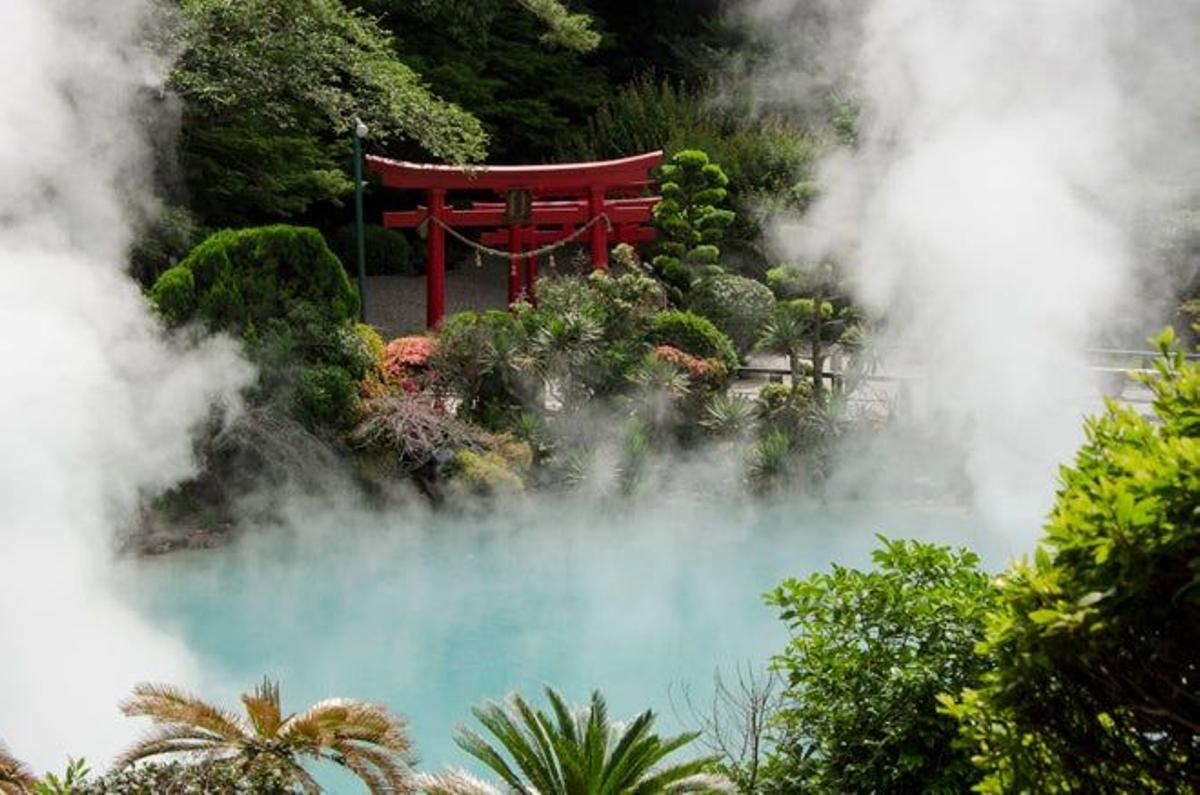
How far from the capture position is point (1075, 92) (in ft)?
62.7

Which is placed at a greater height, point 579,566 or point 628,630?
point 579,566

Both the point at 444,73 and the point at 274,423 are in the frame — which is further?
the point at 444,73

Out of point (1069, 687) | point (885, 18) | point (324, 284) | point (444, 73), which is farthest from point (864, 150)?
point (1069, 687)

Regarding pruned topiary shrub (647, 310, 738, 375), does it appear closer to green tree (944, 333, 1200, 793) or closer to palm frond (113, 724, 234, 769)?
palm frond (113, 724, 234, 769)

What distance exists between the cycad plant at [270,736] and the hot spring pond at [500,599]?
7.28 ft

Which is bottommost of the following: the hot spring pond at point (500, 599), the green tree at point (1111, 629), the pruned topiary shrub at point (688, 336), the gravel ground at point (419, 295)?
the green tree at point (1111, 629)

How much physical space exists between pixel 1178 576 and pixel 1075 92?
16.6 metres

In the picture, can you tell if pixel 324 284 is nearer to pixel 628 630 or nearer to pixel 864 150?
pixel 628 630

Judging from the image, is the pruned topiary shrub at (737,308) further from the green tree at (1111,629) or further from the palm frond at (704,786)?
the green tree at (1111,629)

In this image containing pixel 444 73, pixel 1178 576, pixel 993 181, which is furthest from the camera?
pixel 444 73

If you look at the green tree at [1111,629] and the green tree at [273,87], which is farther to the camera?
the green tree at [273,87]

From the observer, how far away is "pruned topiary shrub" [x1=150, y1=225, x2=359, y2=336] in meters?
15.0

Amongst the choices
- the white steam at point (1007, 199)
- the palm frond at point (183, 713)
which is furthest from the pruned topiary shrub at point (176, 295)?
the palm frond at point (183, 713)

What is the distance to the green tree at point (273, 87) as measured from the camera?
16.6m
